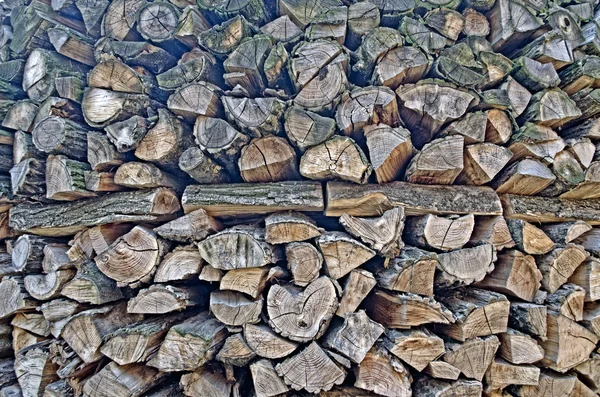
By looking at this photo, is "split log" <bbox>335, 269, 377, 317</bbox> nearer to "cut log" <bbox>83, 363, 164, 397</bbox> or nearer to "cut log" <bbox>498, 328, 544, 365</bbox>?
"cut log" <bbox>498, 328, 544, 365</bbox>

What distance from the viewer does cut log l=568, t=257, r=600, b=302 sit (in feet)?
7.40

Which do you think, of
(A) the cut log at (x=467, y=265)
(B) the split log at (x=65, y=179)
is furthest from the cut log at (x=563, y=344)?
(B) the split log at (x=65, y=179)

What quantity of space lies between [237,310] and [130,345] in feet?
1.99

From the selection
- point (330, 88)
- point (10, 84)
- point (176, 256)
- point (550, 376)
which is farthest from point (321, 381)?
point (10, 84)

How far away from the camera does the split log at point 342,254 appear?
1.94 m

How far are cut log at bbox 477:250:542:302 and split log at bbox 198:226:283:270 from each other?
134cm

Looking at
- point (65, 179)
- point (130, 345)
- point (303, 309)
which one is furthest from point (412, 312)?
point (65, 179)

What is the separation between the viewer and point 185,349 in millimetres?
1923

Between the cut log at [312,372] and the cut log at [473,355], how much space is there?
0.63 m

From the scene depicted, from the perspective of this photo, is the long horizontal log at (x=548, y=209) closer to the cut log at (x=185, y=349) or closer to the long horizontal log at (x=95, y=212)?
the cut log at (x=185, y=349)

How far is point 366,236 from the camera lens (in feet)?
6.46

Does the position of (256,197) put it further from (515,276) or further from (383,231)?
(515,276)

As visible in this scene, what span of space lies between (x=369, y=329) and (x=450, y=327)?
0.53 metres

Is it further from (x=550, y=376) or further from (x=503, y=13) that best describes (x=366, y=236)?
(x=503, y=13)
